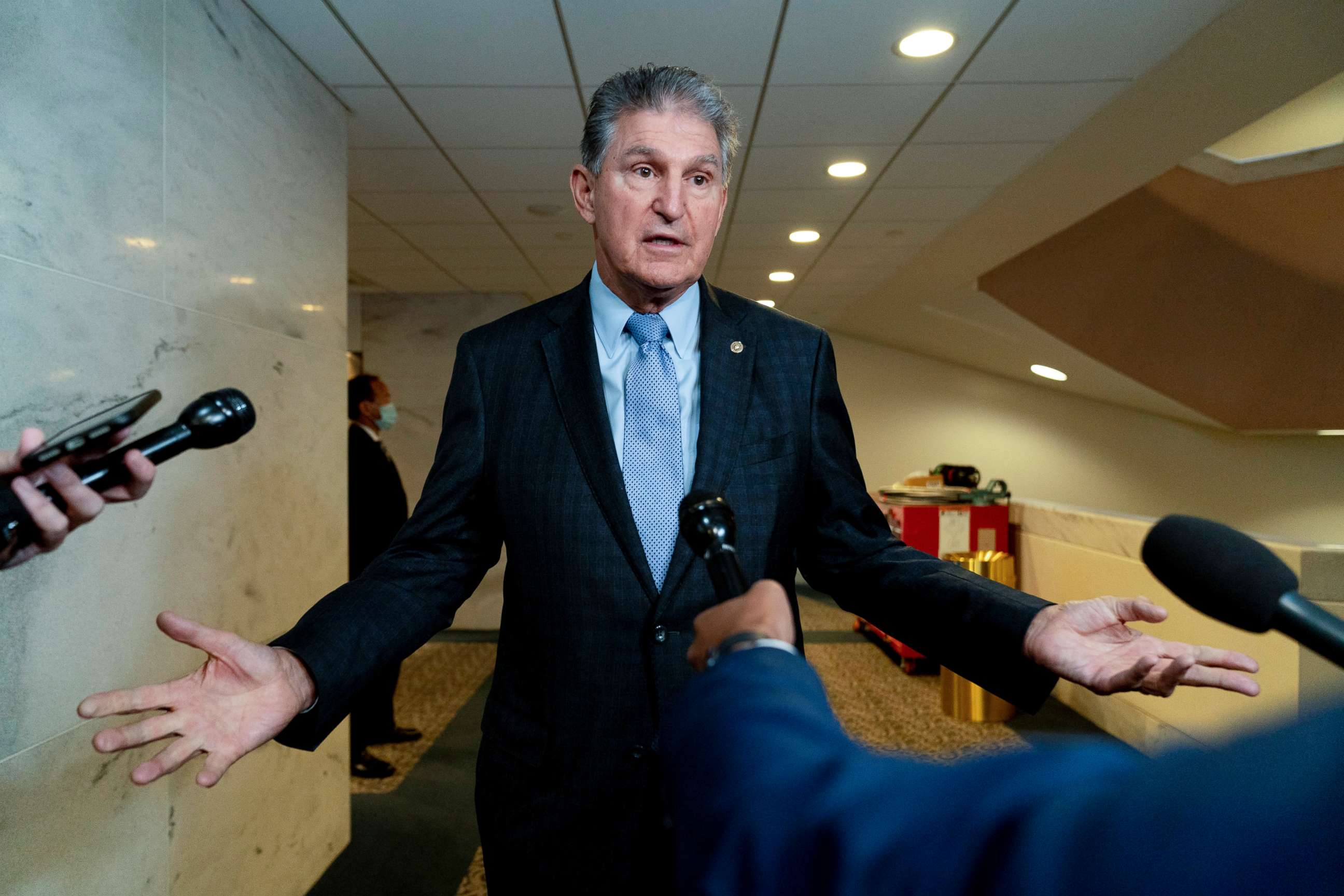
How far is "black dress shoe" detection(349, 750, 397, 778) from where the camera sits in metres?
3.78

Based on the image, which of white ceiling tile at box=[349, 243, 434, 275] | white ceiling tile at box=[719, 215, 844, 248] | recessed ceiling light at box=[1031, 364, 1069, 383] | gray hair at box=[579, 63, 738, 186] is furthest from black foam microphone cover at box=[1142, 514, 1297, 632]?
recessed ceiling light at box=[1031, 364, 1069, 383]

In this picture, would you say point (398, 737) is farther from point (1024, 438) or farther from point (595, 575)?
point (1024, 438)

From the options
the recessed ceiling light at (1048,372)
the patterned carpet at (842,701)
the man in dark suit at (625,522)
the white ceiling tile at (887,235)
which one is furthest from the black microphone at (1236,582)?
the recessed ceiling light at (1048,372)

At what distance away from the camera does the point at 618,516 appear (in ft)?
3.78

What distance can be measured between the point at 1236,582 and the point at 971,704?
4.21 meters

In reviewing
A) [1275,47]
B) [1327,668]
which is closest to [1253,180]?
[1275,47]

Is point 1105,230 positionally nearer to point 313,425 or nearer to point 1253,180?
point 1253,180

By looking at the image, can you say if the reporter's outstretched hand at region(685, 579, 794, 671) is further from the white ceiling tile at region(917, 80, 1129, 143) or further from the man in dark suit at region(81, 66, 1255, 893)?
the white ceiling tile at region(917, 80, 1129, 143)

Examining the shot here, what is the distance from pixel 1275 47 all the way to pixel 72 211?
11.7 feet

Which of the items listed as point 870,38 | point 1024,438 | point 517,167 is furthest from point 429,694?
point 1024,438

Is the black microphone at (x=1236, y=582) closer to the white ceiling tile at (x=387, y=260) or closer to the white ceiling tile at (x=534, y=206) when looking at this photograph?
the white ceiling tile at (x=534, y=206)

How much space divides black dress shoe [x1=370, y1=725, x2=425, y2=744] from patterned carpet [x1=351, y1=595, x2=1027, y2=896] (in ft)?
0.12

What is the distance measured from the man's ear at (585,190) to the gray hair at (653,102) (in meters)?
0.03

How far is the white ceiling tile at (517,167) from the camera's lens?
3.89 metres
